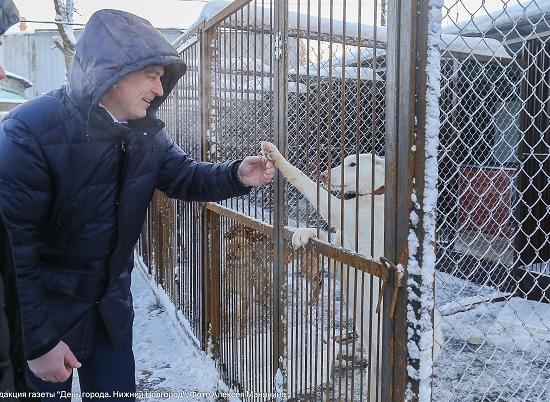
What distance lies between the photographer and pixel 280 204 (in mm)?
2455

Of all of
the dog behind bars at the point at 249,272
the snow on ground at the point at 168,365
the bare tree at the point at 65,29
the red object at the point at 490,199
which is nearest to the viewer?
the dog behind bars at the point at 249,272

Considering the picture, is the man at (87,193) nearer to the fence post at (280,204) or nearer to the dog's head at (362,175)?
the fence post at (280,204)

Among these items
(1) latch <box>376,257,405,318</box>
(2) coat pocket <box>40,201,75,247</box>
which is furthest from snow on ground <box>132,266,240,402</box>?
(1) latch <box>376,257,405,318</box>

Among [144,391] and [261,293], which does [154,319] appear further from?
[261,293]

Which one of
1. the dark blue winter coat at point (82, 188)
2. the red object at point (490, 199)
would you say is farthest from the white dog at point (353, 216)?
the red object at point (490, 199)

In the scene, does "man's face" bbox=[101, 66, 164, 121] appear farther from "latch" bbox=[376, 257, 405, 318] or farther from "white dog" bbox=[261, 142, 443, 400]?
"latch" bbox=[376, 257, 405, 318]

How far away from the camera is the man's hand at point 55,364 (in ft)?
5.92

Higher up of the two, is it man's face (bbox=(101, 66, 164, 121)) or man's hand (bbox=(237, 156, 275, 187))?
man's face (bbox=(101, 66, 164, 121))

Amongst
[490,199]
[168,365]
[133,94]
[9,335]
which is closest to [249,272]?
[133,94]

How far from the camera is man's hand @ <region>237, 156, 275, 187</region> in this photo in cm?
226

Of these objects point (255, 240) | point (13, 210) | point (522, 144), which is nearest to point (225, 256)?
point (255, 240)

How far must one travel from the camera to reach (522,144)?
5.64 meters

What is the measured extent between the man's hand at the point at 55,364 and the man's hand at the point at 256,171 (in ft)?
3.37

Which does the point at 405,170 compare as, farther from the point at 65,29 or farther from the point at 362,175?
the point at 65,29
